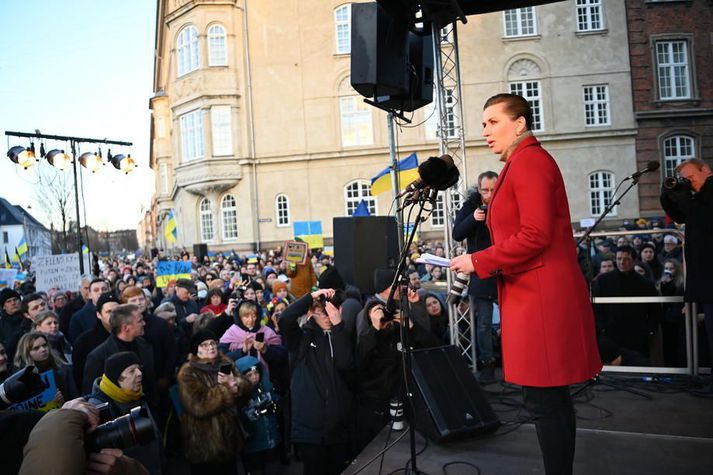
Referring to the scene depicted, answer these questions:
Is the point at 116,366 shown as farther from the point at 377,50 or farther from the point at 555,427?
the point at 377,50

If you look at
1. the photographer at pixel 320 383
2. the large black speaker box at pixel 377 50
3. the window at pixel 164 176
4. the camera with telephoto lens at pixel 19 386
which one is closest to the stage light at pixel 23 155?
the large black speaker box at pixel 377 50

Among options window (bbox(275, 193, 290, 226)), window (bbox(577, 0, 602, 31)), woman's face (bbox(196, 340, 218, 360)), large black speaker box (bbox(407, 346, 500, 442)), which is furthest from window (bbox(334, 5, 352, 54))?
large black speaker box (bbox(407, 346, 500, 442))

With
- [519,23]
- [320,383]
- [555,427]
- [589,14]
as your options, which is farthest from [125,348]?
[589,14]

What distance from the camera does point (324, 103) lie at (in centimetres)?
2825

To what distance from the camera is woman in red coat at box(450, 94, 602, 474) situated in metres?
2.54

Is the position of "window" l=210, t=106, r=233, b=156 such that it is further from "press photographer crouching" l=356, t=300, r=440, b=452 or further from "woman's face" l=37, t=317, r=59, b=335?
"press photographer crouching" l=356, t=300, r=440, b=452

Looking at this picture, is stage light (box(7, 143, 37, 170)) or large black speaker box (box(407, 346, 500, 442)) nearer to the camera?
large black speaker box (box(407, 346, 500, 442))

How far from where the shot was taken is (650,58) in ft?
89.6

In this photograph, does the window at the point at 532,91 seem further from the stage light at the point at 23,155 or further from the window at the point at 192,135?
the stage light at the point at 23,155

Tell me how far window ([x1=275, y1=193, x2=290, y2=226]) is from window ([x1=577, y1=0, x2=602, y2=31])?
19.1 m

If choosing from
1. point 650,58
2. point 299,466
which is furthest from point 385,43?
point 650,58

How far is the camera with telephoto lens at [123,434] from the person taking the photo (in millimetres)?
1762

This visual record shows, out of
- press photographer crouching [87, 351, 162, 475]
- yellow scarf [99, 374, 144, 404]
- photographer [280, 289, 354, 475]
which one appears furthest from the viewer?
photographer [280, 289, 354, 475]

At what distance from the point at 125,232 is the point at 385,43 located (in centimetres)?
13433
